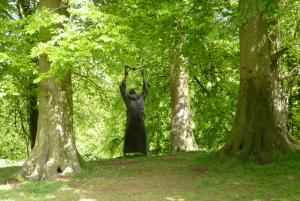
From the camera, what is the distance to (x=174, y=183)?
33.9 feet

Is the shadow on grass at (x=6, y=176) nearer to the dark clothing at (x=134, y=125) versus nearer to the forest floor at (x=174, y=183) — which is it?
the forest floor at (x=174, y=183)

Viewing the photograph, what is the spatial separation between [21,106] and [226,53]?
9.87m

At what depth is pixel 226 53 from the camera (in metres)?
20.0

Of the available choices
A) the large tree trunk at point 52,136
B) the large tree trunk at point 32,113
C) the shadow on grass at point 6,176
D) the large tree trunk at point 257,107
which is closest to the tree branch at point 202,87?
the large tree trunk at point 32,113

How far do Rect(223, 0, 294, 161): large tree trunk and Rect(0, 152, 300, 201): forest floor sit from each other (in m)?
0.52

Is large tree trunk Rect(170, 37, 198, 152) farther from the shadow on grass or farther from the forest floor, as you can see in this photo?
the shadow on grass

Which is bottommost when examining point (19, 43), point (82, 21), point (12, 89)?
point (12, 89)

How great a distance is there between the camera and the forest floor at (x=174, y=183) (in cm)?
907

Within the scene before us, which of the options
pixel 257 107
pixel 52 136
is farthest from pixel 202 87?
pixel 52 136

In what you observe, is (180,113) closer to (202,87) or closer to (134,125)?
(134,125)

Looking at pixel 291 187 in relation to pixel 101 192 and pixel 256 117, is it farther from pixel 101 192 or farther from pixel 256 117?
pixel 101 192

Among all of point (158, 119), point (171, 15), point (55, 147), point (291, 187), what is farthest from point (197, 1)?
point (158, 119)

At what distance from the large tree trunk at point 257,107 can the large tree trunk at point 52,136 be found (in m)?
4.56

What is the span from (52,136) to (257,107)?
5804 millimetres
